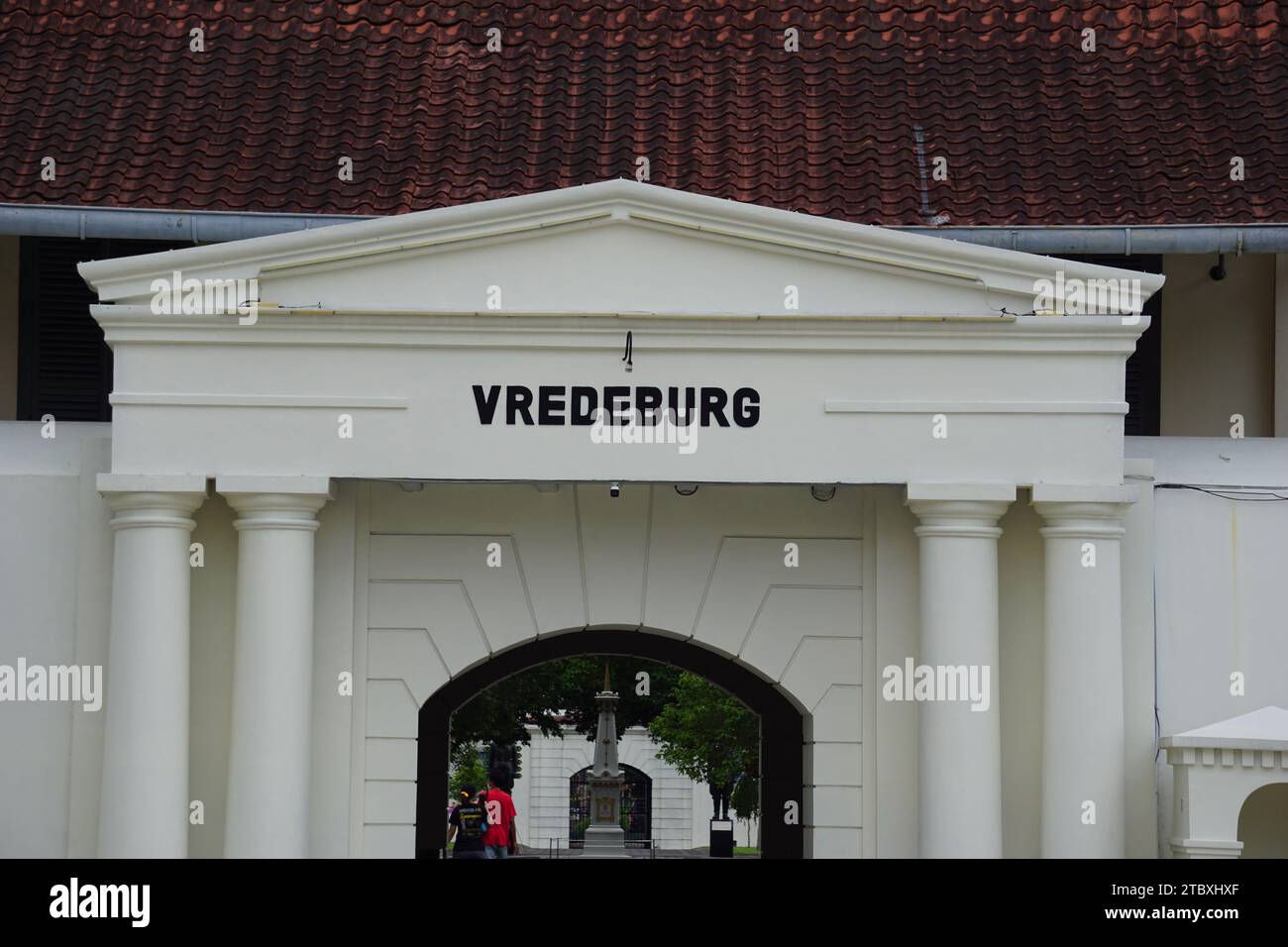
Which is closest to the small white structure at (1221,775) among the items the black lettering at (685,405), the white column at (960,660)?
the white column at (960,660)

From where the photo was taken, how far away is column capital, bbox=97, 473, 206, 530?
1280cm

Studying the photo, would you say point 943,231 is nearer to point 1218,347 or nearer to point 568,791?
point 1218,347

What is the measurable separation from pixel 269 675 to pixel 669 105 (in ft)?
21.0

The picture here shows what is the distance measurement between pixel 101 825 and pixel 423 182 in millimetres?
5718

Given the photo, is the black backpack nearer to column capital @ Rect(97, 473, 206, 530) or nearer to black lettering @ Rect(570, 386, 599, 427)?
column capital @ Rect(97, 473, 206, 530)

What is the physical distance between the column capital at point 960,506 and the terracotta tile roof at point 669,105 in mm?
2998

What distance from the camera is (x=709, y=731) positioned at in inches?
1692

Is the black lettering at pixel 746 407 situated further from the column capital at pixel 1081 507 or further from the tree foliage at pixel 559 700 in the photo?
the tree foliage at pixel 559 700

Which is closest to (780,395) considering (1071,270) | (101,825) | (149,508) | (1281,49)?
(1071,270)

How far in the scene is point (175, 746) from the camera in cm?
1286

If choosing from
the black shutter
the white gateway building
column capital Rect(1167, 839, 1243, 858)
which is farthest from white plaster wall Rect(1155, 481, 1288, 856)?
the black shutter

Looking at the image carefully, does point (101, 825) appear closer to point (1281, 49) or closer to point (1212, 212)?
point (1212, 212)

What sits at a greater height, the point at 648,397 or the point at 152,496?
the point at 648,397

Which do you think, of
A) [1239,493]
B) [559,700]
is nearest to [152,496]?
[1239,493]
